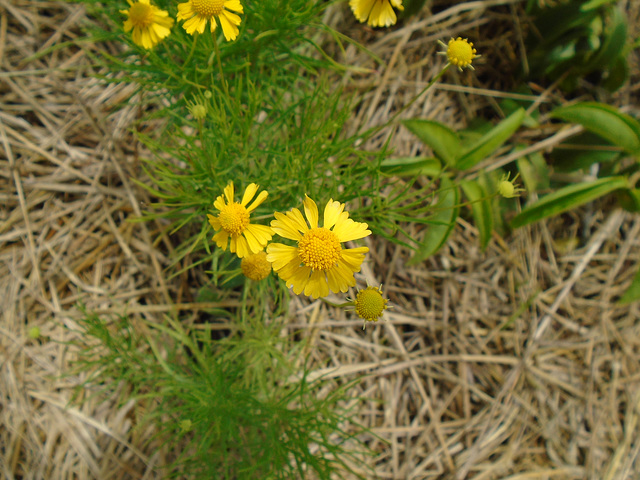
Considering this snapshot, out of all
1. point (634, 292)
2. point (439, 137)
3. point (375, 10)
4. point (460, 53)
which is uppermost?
point (375, 10)

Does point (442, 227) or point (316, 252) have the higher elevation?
point (442, 227)

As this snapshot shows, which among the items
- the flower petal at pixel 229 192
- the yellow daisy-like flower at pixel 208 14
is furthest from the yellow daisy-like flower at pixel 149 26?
the flower petal at pixel 229 192

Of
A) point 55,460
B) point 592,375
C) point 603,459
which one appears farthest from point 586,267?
point 55,460

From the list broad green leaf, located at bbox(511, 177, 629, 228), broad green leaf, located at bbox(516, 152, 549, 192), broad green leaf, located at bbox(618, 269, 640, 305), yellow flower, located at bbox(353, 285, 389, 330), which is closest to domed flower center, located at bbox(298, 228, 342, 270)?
yellow flower, located at bbox(353, 285, 389, 330)

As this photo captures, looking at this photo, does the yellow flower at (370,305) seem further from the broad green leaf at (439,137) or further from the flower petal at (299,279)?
the broad green leaf at (439,137)

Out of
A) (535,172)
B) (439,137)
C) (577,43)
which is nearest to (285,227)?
(439,137)

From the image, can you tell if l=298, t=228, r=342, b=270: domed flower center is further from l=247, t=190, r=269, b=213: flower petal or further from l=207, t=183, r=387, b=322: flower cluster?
l=247, t=190, r=269, b=213: flower petal

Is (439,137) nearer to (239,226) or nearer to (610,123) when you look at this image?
(610,123)
